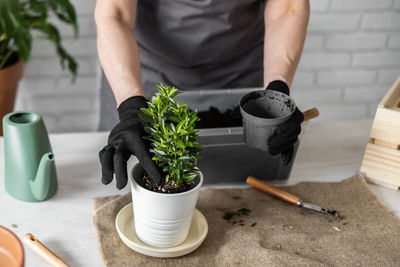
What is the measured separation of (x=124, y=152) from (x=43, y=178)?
20 centimetres

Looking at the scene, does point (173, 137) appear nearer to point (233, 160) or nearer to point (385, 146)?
point (233, 160)

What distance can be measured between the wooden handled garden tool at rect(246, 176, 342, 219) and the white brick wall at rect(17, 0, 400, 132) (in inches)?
50.3

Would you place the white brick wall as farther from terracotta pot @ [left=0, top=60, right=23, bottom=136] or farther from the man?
the man

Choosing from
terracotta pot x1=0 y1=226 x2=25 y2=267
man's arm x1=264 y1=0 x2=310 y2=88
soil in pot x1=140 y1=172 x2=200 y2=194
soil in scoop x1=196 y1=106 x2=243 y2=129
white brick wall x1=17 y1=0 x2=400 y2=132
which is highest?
man's arm x1=264 y1=0 x2=310 y2=88

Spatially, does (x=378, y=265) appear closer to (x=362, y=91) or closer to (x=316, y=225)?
(x=316, y=225)

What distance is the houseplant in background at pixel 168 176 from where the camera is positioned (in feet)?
2.56

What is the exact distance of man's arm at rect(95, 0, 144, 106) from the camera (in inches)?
44.3

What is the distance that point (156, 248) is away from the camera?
0.86 metres

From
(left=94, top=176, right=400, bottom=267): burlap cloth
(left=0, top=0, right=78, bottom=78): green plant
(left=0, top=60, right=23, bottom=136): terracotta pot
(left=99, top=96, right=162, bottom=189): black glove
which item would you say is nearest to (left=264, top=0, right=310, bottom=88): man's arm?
(left=94, top=176, right=400, bottom=267): burlap cloth

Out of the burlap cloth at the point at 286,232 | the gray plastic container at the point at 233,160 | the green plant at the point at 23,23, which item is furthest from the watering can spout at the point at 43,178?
the green plant at the point at 23,23

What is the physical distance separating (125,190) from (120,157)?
0.69 ft

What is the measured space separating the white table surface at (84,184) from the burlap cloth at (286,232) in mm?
38

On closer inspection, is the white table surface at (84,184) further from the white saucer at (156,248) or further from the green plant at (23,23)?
the green plant at (23,23)

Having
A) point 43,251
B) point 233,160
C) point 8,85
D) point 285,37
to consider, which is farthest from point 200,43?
point 8,85
